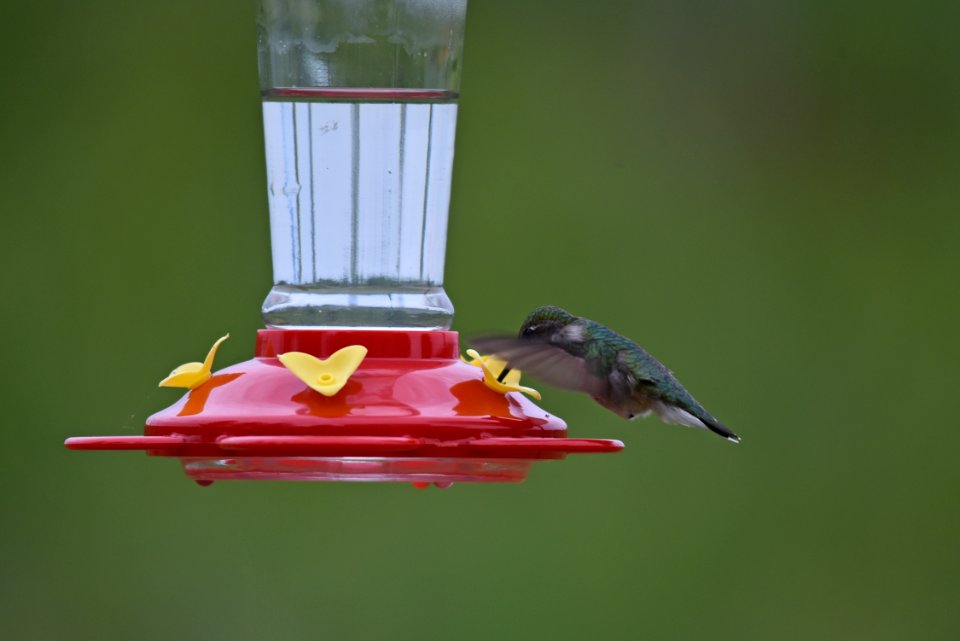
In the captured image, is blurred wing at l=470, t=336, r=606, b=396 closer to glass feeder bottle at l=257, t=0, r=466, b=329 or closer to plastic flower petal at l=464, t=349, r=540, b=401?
plastic flower petal at l=464, t=349, r=540, b=401

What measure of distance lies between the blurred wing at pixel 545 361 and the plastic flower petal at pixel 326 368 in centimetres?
30

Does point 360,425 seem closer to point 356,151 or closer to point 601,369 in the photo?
point 356,151

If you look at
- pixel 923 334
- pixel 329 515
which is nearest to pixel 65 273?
pixel 329 515

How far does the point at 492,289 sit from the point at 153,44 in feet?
5.59

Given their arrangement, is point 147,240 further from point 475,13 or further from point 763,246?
point 763,246

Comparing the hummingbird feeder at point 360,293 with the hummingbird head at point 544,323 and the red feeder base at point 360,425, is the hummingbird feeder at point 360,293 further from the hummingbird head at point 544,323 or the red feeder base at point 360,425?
the hummingbird head at point 544,323

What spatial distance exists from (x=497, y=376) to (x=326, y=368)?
365 millimetres

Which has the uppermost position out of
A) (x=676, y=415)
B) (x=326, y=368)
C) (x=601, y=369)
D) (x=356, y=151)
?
(x=356, y=151)

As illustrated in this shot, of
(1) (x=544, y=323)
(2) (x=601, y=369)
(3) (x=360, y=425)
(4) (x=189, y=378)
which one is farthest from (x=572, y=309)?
(3) (x=360, y=425)

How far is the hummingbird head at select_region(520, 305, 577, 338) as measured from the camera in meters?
2.89

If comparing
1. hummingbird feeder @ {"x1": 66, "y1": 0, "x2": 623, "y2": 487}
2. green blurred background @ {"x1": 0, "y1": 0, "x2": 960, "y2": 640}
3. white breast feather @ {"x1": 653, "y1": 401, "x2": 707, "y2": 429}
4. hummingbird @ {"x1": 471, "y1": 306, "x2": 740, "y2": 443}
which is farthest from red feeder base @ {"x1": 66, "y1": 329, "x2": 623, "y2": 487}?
green blurred background @ {"x1": 0, "y1": 0, "x2": 960, "y2": 640}

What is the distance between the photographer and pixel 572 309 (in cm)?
540

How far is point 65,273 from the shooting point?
5.20 metres

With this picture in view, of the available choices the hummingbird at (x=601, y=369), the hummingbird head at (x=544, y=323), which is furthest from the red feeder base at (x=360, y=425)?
the hummingbird head at (x=544, y=323)
